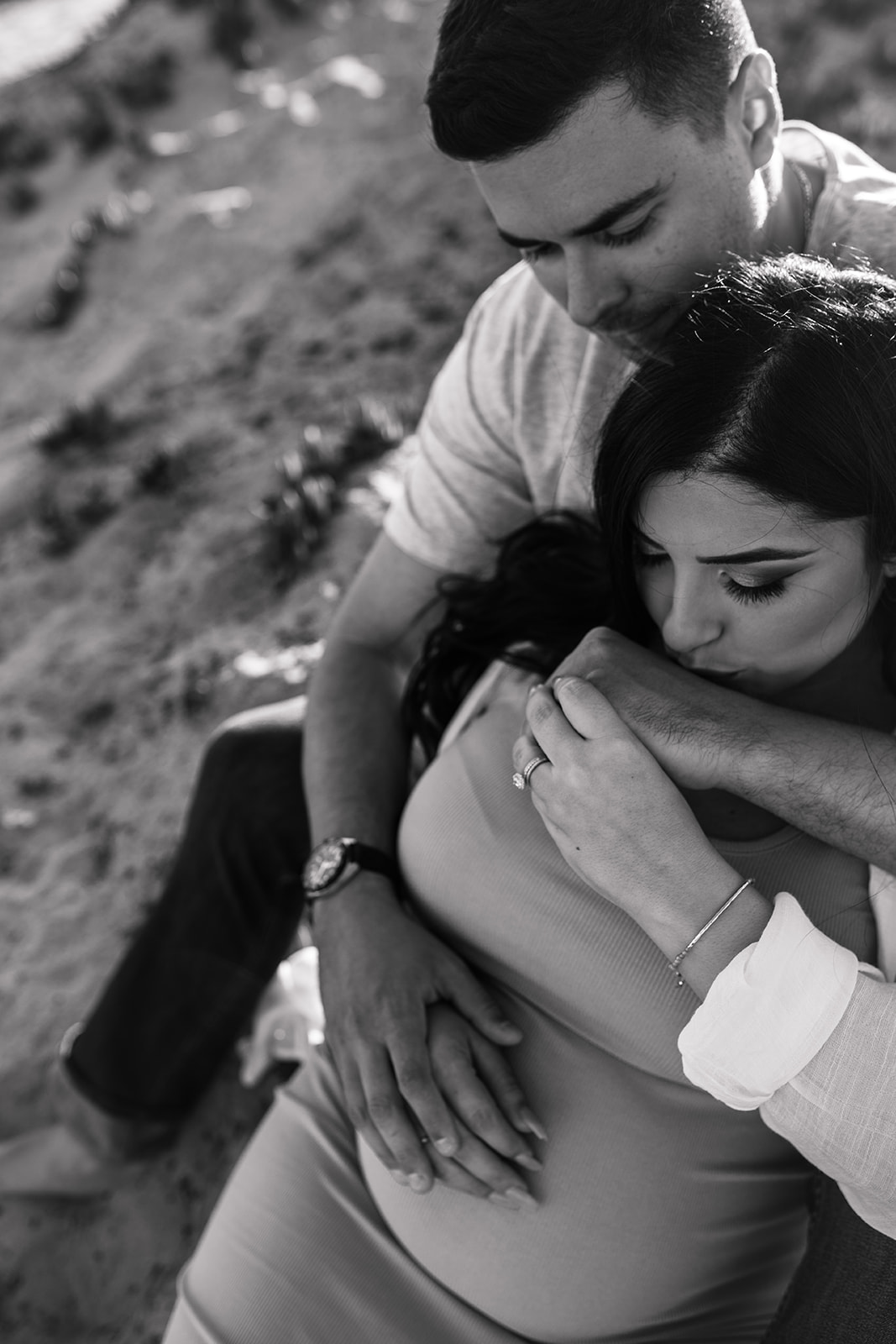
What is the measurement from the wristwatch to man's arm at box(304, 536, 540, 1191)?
0.8 inches

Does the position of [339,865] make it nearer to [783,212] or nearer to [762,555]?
[762,555]

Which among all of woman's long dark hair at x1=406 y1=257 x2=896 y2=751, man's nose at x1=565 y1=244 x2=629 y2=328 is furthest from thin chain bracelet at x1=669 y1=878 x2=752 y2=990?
man's nose at x1=565 y1=244 x2=629 y2=328

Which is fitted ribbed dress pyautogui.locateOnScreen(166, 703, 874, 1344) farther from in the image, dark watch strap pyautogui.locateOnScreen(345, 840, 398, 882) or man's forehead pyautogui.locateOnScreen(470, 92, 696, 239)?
man's forehead pyautogui.locateOnScreen(470, 92, 696, 239)

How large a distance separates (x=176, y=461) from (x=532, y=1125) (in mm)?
3422

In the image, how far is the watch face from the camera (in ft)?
7.32

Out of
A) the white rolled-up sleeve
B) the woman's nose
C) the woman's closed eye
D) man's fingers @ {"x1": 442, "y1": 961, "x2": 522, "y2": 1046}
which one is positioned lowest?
man's fingers @ {"x1": 442, "y1": 961, "x2": 522, "y2": 1046}

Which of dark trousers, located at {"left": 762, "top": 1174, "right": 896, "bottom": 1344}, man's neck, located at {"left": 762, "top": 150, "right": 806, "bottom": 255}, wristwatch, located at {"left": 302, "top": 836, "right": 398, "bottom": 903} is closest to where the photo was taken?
dark trousers, located at {"left": 762, "top": 1174, "right": 896, "bottom": 1344}

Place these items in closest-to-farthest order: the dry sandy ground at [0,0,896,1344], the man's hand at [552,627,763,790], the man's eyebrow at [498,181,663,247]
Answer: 1. the man's hand at [552,627,763,790]
2. the man's eyebrow at [498,181,663,247]
3. the dry sandy ground at [0,0,896,1344]

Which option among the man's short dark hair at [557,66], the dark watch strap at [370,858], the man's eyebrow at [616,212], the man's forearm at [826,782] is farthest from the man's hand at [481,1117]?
the man's short dark hair at [557,66]

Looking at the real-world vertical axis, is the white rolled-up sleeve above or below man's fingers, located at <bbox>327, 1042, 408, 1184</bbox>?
above

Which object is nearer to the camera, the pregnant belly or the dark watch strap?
the pregnant belly

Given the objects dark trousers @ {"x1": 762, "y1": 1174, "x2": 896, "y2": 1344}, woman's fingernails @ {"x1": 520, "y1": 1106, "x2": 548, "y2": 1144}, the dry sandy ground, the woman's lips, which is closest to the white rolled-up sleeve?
dark trousers @ {"x1": 762, "y1": 1174, "x2": 896, "y2": 1344}

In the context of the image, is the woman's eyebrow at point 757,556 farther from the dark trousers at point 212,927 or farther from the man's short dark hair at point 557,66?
the dark trousers at point 212,927

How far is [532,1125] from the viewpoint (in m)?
1.85
